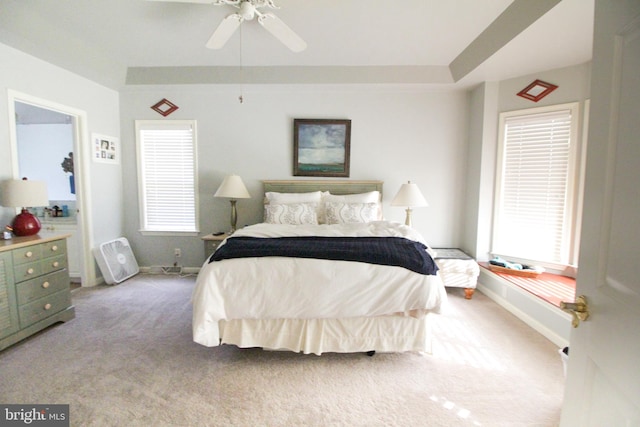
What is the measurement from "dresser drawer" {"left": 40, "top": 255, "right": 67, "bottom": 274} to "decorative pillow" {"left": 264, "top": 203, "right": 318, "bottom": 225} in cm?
202

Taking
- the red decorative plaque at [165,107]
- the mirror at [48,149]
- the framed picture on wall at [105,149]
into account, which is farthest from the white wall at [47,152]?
the red decorative plaque at [165,107]

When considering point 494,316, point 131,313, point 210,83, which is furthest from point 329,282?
point 210,83

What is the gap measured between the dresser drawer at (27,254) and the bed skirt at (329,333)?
1.78 meters

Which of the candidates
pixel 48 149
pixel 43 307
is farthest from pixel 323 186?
pixel 48 149

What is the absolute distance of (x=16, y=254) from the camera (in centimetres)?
221

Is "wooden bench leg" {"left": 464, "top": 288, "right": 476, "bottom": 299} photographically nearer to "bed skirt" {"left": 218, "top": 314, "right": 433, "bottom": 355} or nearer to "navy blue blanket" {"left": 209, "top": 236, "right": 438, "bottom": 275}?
"navy blue blanket" {"left": 209, "top": 236, "right": 438, "bottom": 275}

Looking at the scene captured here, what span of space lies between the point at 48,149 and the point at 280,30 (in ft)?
13.0

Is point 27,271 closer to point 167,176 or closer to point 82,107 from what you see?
point 167,176

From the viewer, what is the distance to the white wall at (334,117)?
12.5 feet

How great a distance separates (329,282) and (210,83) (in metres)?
3.19

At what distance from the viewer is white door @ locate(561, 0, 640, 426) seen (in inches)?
24.0

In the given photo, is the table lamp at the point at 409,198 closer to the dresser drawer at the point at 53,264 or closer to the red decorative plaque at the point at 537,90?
the red decorative plaque at the point at 537,90

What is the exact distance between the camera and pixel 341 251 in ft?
6.70

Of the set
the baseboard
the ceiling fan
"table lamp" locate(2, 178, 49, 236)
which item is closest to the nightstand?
"table lamp" locate(2, 178, 49, 236)
